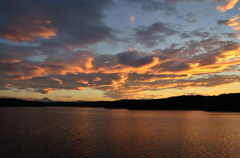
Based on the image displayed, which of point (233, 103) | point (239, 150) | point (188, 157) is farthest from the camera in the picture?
point (233, 103)

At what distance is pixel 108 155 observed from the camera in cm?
2773

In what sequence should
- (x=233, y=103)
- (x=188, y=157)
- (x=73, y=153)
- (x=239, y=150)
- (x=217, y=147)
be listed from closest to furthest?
(x=188, y=157) < (x=73, y=153) < (x=239, y=150) < (x=217, y=147) < (x=233, y=103)

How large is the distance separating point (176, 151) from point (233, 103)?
668 feet

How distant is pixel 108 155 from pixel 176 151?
1146 centimetres

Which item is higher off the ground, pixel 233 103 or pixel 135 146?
pixel 233 103

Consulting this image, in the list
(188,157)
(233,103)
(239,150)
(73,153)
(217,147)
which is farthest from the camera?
(233,103)

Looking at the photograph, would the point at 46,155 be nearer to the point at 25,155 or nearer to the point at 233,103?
the point at 25,155

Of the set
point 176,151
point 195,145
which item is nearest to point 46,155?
point 176,151

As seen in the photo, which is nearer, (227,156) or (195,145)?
(227,156)

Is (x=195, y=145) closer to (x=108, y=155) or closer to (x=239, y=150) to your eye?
(x=239, y=150)

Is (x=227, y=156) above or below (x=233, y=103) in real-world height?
below

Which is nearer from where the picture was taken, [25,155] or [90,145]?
[25,155]

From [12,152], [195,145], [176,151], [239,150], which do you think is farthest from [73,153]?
[239,150]

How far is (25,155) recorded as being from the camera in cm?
2770
